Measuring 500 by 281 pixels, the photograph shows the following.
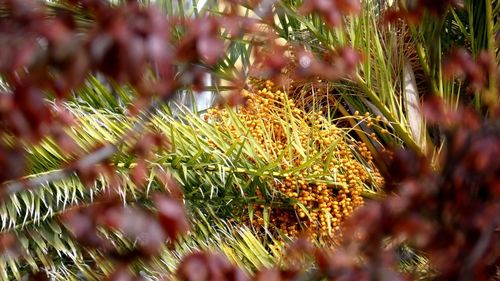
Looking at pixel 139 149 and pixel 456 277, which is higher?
pixel 139 149

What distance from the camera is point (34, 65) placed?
170cm

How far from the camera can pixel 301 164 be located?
18.3 feet

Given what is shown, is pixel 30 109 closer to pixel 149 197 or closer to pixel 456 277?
pixel 456 277

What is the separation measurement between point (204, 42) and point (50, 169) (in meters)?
3.20

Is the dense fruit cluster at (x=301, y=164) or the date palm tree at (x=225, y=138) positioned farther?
the dense fruit cluster at (x=301, y=164)

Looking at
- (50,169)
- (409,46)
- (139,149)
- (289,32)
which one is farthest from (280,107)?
(139,149)

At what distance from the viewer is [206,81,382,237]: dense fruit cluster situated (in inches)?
224

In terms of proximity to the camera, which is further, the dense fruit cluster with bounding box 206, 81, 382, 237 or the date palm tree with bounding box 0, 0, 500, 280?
the dense fruit cluster with bounding box 206, 81, 382, 237

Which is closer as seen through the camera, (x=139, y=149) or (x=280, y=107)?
(x=139, y=149)

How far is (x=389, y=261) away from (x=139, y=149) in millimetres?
697

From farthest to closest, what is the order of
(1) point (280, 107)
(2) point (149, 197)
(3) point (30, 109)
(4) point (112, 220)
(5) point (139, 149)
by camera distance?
1. (1) point (280, 107)
2. (2) point (149, 197)
3. (5) point (139, 149)
4. (4) point (112, 220)
5. (3) point (30, 109)

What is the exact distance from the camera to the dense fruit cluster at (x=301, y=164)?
5.68 m

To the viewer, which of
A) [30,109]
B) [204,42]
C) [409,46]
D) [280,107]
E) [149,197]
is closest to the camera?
[30,109]

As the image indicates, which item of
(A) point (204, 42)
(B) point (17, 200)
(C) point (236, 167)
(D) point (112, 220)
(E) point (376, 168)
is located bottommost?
(E) point (376, 168)
